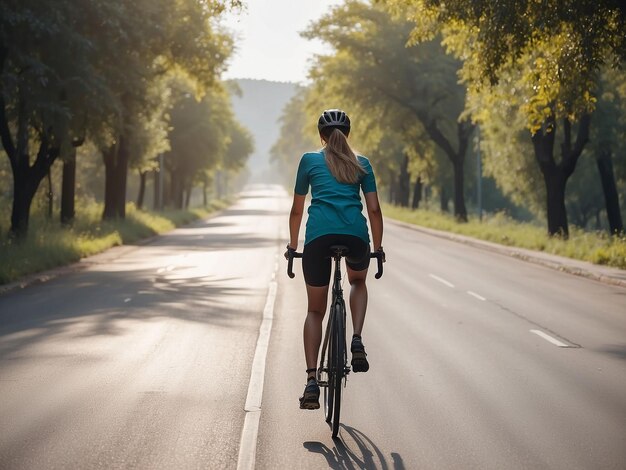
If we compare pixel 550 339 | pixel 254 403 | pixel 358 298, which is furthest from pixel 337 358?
pixel 550 339

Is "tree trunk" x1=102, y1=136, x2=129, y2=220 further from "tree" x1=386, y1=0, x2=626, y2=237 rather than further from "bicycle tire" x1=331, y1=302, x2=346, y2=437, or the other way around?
"bicycle tire" x1=331, y1=302, x2=346, y2=437

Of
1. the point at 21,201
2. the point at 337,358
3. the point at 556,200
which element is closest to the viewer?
the point at 337,358

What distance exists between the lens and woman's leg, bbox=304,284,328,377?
6504 millimetres

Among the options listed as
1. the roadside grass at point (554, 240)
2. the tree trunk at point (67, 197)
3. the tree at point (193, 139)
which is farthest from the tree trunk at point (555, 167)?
the tree at point (193, 139)

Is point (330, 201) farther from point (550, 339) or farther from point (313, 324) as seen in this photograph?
point (550, 339)

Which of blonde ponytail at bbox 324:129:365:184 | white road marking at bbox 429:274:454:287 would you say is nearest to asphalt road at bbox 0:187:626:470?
white road marking at bbox 429:274:454:287

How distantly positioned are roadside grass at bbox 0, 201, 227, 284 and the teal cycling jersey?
11.9m

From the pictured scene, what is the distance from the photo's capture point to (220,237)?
3725 centimetres

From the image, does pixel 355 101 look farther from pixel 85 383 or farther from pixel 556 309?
pixel 85 383

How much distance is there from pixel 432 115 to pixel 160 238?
1434 cm

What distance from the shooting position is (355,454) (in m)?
5.91

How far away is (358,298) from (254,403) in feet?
4.27

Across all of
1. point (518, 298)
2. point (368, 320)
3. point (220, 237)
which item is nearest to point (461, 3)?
point (518, 298)

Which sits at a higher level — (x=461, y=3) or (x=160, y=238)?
(x=461, y=3)
